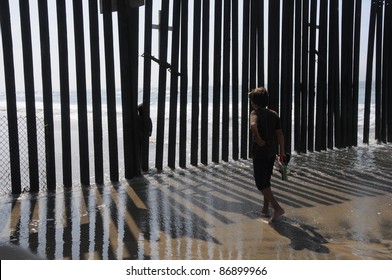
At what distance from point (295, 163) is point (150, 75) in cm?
285

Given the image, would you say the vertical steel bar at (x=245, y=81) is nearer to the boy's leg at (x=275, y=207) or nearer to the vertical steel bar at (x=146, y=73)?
the vertical steel bar at (x=146, y=73)

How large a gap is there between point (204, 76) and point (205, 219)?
3.00m

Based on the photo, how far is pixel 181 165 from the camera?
23.4 ft

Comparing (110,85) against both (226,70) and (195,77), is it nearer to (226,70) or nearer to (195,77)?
(195,77)

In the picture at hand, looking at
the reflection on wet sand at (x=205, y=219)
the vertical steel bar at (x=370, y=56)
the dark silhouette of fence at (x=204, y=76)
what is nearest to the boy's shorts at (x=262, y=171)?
the reflection on wet sand at (x=205, y=219)

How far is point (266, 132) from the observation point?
466 centimetres

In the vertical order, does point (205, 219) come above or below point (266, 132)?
below

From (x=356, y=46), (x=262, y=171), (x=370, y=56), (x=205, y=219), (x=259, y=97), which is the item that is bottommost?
(x=205, y=219)

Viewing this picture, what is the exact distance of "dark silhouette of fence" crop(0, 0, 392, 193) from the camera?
575 cm

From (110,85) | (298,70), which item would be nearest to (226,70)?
(298,70)

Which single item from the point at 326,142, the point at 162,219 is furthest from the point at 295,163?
the point at 162,219

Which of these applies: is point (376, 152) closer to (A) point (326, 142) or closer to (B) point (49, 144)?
(A) point (326, 142)

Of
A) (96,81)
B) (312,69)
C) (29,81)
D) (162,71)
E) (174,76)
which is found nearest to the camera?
(29,81)

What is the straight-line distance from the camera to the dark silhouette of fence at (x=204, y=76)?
18.9 ft
